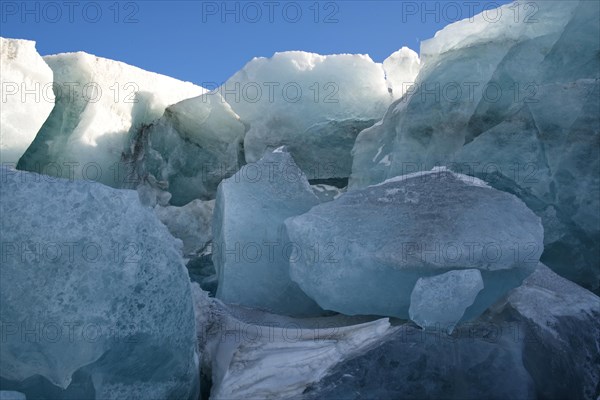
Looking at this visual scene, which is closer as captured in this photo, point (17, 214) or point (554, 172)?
point (17, 214)

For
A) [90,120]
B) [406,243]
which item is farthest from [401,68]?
[406,243]

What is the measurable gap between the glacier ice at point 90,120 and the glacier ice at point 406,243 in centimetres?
198

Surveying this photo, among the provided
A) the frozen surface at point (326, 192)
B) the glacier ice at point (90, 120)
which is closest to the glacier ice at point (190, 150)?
the glacier ice at point (90, 120)

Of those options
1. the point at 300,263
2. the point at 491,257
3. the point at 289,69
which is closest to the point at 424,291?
the point at 491,257

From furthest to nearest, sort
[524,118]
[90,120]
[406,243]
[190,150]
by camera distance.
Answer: [190,150]
[90,120]
[524,118]
[406,243]

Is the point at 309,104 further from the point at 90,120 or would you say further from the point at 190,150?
the point at 90,120

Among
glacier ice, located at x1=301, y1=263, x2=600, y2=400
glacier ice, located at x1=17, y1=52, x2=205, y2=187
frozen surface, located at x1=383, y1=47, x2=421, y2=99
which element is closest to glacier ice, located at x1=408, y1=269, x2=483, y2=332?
glacier ice, located at x1=301, y1=263, x2=600, y2=400

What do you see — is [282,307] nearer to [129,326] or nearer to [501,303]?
[501,303]

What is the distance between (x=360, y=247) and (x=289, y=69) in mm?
1976

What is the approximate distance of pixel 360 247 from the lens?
7.25 feet

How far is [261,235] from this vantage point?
280 centimetres

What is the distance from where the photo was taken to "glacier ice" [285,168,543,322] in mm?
2115

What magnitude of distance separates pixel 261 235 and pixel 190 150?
1.56m

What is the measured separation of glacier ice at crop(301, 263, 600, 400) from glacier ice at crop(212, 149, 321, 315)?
2.70 ft
